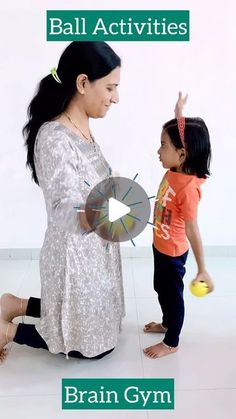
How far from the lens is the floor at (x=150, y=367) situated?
0.86 metres

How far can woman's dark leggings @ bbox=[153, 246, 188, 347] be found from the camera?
993 mm

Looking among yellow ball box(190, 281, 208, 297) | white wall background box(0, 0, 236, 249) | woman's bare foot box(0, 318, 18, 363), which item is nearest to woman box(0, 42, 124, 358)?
woman's bare foot box(0, 318, 18, 363)

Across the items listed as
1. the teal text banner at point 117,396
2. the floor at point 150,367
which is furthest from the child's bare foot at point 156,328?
the teal text banner at point 117,396

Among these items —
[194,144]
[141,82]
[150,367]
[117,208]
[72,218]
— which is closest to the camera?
[117,208]

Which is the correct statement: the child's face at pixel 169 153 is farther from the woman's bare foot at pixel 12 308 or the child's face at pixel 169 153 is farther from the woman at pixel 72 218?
the woman's bare foot at pixel 12 308

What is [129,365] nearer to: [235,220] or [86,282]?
[86,282]

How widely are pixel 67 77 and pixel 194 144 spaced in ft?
0.92

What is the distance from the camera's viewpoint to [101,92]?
0.78m

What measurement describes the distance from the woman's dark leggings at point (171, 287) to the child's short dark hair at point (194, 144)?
23cm

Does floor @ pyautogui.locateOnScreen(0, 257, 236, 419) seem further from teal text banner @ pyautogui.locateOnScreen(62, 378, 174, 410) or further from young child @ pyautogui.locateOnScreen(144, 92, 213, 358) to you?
young child @ pyautogui.locateOnScreen(144, 92, 213, 358)

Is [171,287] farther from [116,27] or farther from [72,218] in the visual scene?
[116,27]

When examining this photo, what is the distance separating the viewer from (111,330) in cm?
101

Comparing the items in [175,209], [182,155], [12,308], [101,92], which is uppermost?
[101,92]

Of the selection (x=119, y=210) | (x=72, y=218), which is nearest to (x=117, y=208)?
(x=119, y=210)
